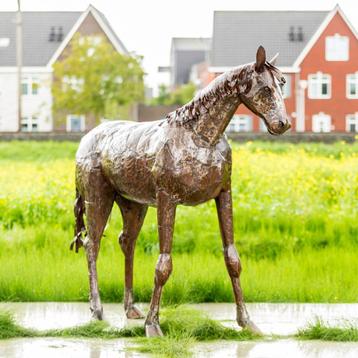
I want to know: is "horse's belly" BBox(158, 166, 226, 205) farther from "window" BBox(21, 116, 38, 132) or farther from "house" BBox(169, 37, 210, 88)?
"house" BBox(169, 37, 210, 88)

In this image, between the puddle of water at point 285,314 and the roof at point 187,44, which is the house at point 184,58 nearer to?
the roof at point 187,44

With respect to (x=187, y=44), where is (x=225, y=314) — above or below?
below

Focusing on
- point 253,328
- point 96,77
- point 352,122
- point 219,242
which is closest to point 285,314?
point 253,328

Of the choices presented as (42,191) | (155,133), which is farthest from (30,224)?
(155,133)

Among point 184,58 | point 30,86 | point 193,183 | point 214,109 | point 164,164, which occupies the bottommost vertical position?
point 193,183

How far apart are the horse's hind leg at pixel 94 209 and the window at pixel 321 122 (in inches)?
2009

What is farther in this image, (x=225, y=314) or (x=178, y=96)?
(x=178, y=96)

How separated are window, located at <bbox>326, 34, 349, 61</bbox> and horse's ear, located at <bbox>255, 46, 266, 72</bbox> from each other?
174ft

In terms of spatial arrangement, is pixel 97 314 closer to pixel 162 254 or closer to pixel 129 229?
pixel 129 229

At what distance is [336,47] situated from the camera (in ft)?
198

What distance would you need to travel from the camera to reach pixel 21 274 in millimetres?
10094

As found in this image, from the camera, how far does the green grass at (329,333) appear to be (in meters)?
7.55

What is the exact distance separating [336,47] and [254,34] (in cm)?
507

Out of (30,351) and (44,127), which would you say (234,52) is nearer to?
(44,127)
